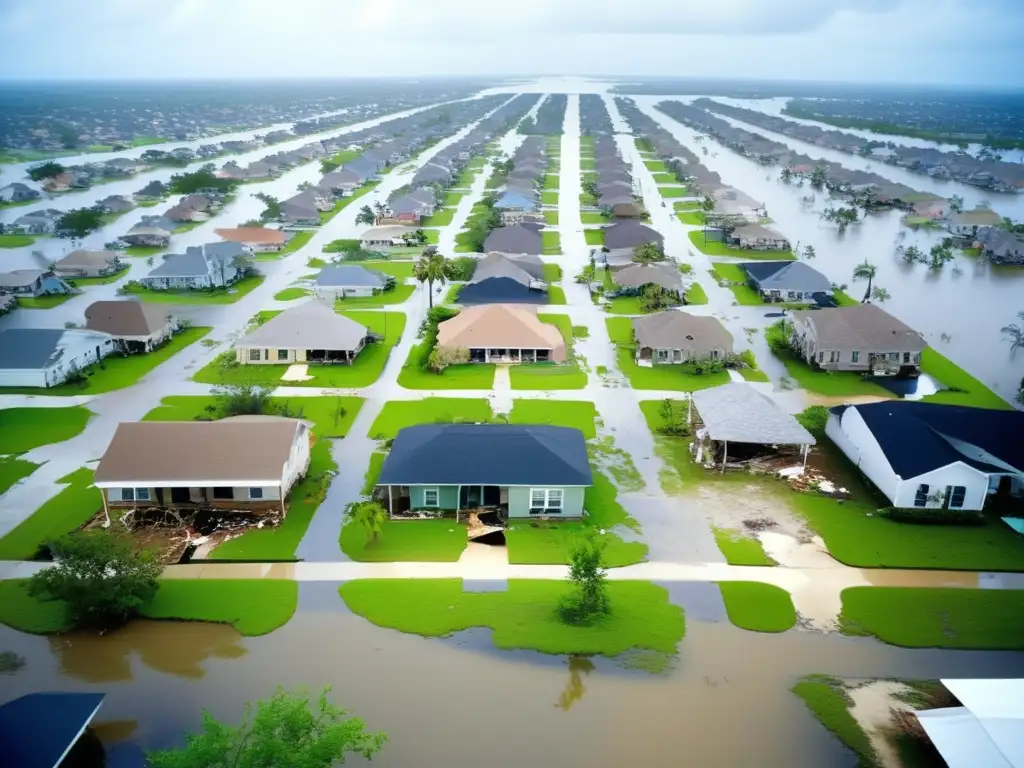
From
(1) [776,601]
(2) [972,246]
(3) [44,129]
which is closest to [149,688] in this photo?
(1) [776,601]

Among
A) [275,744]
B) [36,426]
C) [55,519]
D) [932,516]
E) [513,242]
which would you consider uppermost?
[275,744]

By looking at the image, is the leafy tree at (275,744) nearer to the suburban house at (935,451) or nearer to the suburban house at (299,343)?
the suburban house at (935,451)

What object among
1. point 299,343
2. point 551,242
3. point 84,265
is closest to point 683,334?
point 299,343

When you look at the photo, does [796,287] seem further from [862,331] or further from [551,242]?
[551,242]

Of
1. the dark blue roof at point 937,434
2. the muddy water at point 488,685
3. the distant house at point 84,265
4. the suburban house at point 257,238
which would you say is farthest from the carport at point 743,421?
the distant house at point 84,265

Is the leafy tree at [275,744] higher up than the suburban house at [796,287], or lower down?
higher up

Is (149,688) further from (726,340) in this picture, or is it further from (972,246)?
(972,246)

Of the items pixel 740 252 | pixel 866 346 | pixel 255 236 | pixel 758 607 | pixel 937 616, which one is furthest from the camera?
pixel 255 236

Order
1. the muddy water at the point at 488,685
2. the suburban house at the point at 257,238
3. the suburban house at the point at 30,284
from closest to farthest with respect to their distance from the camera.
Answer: the muddy water at the point at 488,685
the suburban house at the point at 30,284
the suburban house at the point at 257,238
